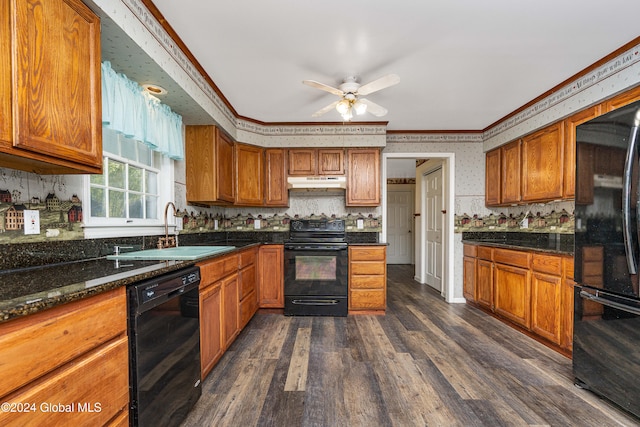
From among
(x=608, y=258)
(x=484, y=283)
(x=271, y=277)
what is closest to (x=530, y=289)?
(x=484, y=283)

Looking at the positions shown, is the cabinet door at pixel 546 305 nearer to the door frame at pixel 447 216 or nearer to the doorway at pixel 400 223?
the door frame at pixel 447 216

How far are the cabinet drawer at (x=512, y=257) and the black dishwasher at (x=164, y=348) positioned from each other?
9.92 feet

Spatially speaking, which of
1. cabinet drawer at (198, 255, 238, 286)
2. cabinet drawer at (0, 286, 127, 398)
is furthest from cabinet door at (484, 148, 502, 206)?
cabinet drawer at (0, 286, 127, 398)

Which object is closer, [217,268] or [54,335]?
[54,335]

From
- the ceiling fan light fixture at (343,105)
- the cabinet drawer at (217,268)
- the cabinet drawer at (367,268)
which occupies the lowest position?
the cabinet drawer at (367,268)

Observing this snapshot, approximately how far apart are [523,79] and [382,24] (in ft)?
5.45

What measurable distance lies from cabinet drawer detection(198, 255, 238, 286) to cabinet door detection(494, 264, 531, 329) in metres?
2.88

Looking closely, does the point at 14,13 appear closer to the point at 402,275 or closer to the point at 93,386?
the point at 93,386

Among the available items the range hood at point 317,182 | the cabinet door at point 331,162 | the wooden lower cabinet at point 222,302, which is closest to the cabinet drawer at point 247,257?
the wooden lower cabinet at point 222,302

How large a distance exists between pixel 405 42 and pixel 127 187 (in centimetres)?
241

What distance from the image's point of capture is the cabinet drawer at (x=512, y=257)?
2752 mm

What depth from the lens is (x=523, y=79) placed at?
255 cm

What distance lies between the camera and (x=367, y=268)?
3.37 m

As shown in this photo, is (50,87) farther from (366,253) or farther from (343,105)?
(366,253)
